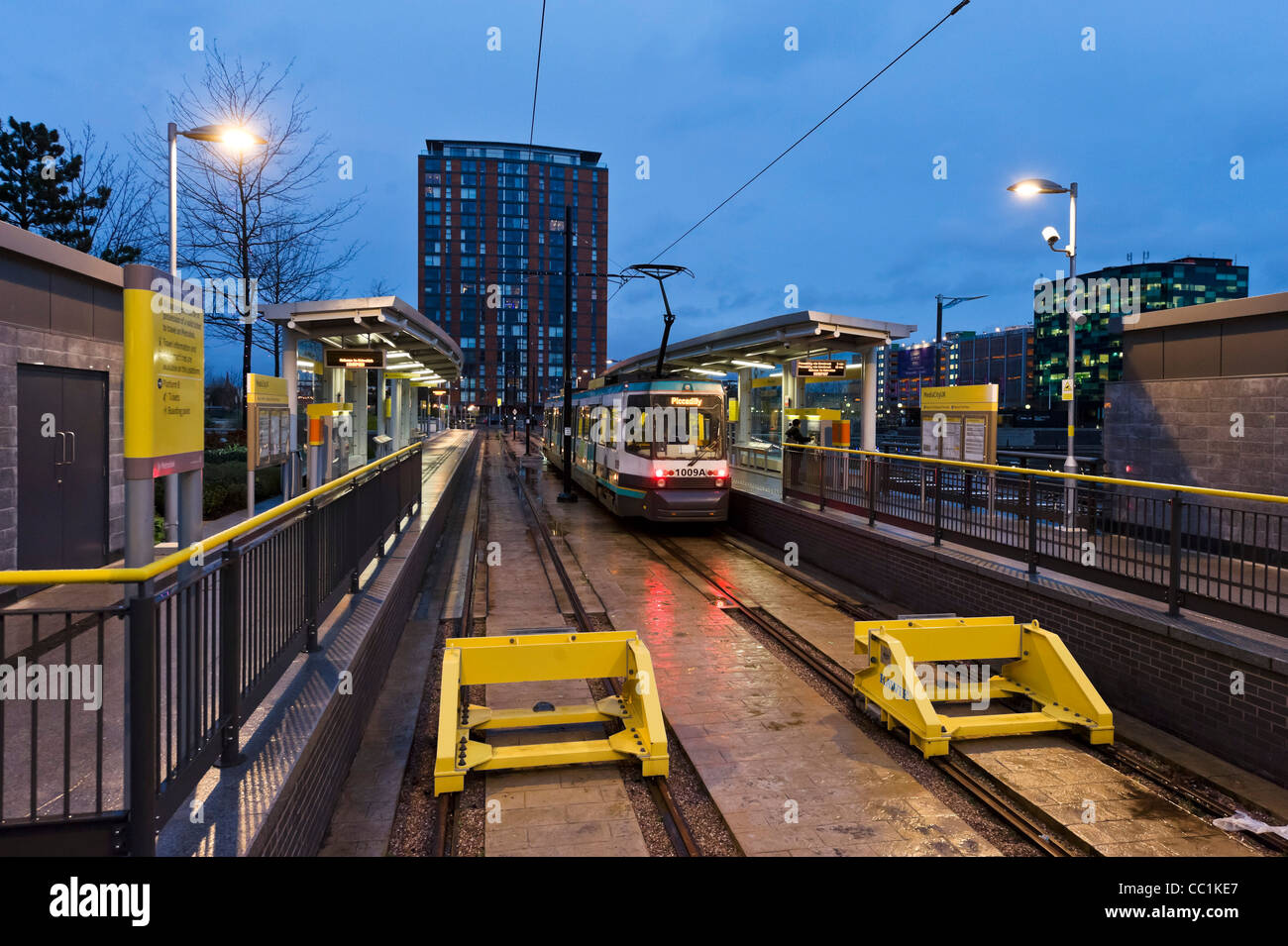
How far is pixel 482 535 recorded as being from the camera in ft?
54.3

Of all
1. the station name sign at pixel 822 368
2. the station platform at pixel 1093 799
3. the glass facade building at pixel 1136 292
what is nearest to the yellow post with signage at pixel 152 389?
the station platform at pixel 1093 799

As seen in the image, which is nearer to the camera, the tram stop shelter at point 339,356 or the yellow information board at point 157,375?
the yellow information board at point 157,375

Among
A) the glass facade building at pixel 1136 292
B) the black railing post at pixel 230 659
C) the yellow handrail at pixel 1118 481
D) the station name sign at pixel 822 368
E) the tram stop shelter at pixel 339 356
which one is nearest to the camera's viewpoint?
the black railing post at pixel 230 659

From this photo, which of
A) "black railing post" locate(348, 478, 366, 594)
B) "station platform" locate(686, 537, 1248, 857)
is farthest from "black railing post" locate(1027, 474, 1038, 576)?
"black railing post" locate(348, 478, 366, 594)

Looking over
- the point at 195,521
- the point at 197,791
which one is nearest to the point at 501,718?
the point at 197,791

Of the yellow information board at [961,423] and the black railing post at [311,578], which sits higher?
the yellow information board at [961,423]

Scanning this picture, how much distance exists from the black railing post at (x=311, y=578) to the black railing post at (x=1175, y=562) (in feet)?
20.6

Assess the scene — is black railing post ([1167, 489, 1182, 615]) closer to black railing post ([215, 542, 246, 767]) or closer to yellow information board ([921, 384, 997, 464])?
yellow information board ([921, 384, 997, 464])

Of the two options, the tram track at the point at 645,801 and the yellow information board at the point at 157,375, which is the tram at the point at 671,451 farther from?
the yellow information board at the point at 157,375

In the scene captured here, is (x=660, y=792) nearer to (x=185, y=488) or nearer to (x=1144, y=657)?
(x=1144, y=657)

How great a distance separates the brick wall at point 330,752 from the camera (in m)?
3.72

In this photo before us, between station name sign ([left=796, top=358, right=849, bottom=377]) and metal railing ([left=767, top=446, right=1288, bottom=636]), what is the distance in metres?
6.60

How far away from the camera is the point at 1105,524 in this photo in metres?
7.49

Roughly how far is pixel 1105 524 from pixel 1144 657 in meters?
1.35
